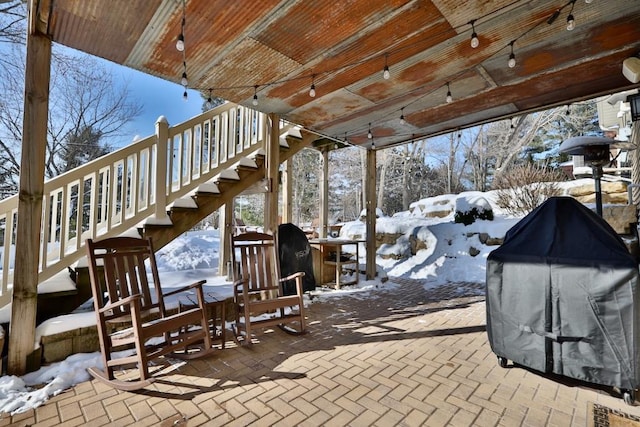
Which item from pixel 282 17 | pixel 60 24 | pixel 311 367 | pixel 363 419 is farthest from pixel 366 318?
pixel 60 24

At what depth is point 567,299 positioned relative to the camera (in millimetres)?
2115

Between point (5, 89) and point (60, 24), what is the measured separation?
9740mm

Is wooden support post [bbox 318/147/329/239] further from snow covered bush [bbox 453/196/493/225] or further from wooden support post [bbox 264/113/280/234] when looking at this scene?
snow covered bush [bbox 453/196/493/225]

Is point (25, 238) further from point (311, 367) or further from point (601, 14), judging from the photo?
point (601, 14)

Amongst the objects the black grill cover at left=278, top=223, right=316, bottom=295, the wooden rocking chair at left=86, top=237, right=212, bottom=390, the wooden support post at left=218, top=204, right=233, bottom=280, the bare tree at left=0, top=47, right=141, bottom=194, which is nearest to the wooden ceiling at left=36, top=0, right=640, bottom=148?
the wooden rocking chair at left=86, top=237, right=212, bottom=390

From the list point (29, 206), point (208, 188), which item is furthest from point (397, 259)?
point (29, 206)

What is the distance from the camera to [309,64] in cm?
296

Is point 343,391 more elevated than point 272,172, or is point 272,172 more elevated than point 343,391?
point 272,172

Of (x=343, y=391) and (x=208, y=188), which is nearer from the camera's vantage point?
(x=343, y=391)

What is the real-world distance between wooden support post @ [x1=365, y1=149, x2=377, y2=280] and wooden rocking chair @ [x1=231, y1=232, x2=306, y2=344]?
2.60m

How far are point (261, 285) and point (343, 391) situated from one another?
1.67 metres

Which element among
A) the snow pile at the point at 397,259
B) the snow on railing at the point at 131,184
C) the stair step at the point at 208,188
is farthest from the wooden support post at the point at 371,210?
the stair step at the point at 208,188

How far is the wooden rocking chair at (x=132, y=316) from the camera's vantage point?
7.15 ft

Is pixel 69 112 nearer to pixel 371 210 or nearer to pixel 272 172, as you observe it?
pixel 272 172
